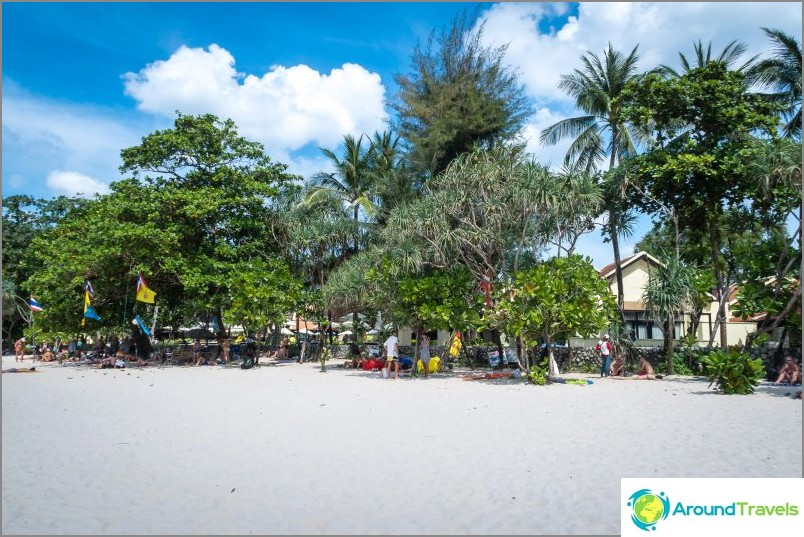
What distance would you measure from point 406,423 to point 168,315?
23.7 meters

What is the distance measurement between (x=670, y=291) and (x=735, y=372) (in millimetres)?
5535

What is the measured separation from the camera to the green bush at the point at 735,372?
1311 cm

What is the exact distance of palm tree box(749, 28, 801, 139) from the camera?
2184 cm

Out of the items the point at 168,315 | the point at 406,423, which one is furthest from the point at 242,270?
the point at 406,423

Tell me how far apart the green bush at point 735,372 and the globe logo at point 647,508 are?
32.3 ft

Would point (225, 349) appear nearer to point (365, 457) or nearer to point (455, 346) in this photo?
point (455, 346)

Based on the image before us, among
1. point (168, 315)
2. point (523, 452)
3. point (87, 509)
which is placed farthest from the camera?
point (168, 315)

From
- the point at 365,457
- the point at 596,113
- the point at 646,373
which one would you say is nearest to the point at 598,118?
the point at 596,113

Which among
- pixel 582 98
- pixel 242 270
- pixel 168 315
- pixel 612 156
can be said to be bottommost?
pixel 168 315

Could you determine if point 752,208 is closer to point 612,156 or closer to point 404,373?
point 612,156

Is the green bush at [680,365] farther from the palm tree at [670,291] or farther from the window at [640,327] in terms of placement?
the window at [640,327]

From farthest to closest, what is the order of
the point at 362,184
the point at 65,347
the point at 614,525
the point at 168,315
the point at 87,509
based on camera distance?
the point at 65,347 → the point at 362,184 → the point at 168,315 → the point at 87,509 → the point at 614,525

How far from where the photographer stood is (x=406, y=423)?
9.52 meters

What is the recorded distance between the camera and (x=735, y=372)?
43.1ft
